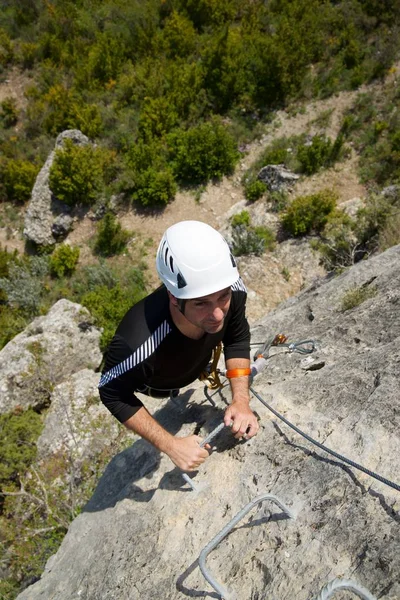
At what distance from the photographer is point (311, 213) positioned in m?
8.88

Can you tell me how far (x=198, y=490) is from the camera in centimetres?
231

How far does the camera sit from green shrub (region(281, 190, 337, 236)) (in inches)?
347

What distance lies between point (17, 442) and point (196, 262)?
20.2ft

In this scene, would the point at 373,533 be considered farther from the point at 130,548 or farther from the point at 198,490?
the point at 130,548

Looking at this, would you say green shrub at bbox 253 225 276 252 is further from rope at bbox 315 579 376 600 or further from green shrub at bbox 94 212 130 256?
rope at bbox 315 579 376 600

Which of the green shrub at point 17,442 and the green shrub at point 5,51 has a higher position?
the green shrub at point 5,51

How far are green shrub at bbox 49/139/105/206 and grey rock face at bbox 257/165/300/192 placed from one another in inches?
207

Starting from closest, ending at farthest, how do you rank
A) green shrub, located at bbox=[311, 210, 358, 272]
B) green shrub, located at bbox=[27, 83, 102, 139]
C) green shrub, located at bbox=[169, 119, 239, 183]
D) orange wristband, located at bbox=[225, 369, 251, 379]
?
orange wristband, located at bbox=[225, 369, 251, 379] → green shrub, located at bbox=[311, 210, 358, 272] → green shrub, located at bbox=[169, 119, 239, 183] → green shrub, located at bbox=[27, 83, 102, 139]

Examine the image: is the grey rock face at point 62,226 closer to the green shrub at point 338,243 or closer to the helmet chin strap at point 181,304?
the green shrub at point 338,243

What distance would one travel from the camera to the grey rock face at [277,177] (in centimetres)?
1038

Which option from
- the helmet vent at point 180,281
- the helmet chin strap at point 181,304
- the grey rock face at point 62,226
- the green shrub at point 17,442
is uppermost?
the helmet vent at point 180,281

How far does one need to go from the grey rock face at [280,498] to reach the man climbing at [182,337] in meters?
0.28

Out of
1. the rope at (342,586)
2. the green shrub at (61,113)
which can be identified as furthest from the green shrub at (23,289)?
the rope at (342,586)

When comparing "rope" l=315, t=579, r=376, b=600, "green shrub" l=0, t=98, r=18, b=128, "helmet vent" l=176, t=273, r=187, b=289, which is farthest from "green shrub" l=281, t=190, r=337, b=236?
"green shrub" l=0, t=98, r=18, b=128
